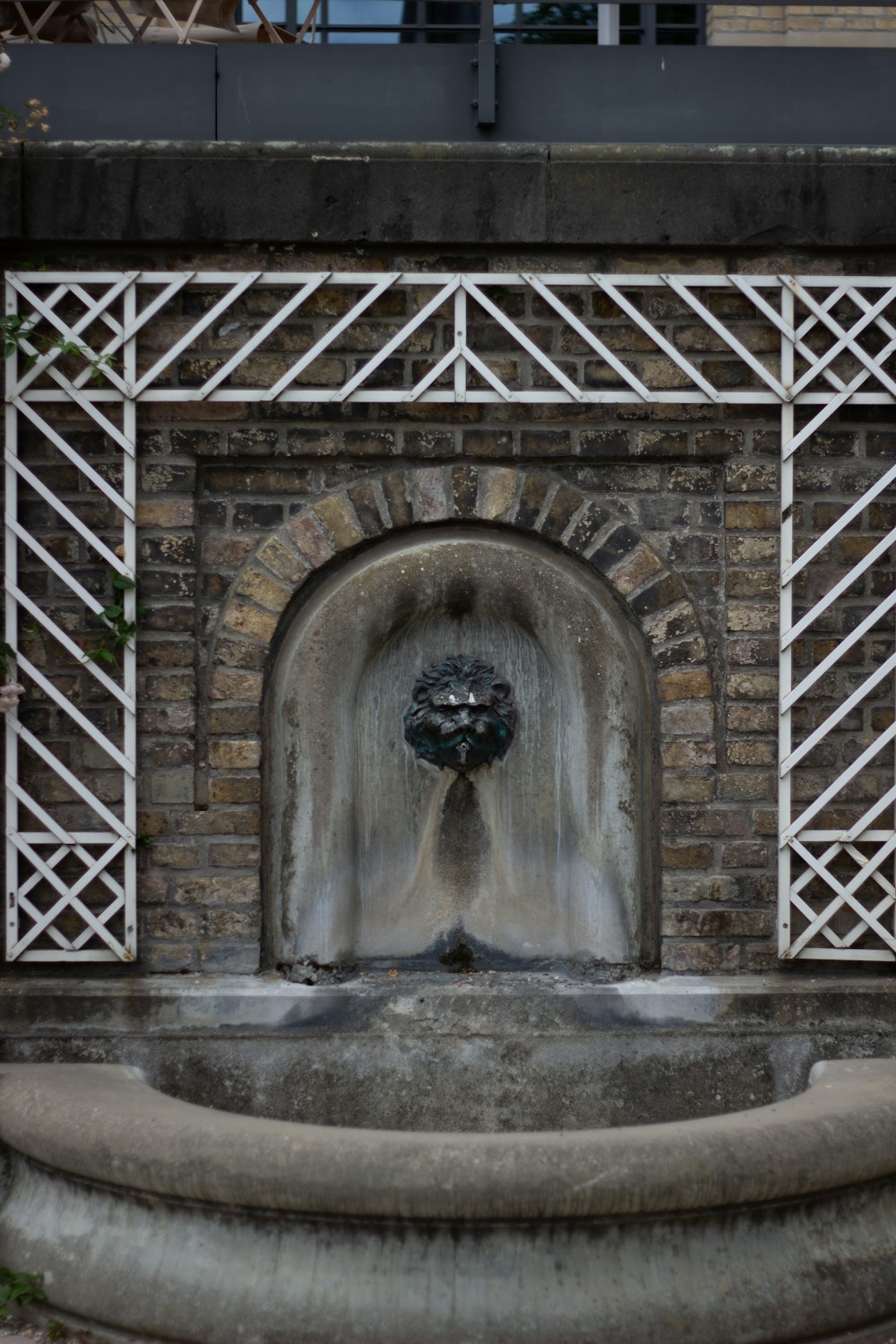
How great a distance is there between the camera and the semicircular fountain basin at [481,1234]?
263cm

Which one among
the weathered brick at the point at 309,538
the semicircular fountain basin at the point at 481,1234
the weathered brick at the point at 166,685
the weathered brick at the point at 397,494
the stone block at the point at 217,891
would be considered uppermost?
the weathered brick at the point at 397,494

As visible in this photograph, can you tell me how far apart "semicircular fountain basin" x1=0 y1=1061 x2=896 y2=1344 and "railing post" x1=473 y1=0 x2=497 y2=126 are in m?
2.97

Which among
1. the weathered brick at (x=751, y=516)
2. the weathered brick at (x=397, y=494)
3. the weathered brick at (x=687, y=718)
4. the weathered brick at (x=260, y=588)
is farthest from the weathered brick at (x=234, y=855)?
the weathered brick at (x=751, y=516)

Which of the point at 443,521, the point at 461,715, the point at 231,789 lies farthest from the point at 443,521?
the point at 231,789

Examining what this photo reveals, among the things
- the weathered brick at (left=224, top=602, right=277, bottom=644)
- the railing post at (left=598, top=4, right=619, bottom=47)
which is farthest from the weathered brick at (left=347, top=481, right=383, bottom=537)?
the railing post at (left=598, top=4, right=619, bottom=47)

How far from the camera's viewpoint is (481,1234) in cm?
268

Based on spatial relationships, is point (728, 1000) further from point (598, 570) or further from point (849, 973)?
point (598, 570)

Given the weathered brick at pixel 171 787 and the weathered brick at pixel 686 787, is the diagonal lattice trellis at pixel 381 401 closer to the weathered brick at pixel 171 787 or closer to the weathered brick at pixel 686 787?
the weathered brick at pixel 171 787

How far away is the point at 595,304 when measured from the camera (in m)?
3.75

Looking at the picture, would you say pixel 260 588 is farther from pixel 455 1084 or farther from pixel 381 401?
pixel 455 1084

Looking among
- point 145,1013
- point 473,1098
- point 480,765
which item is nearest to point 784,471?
point 480,765

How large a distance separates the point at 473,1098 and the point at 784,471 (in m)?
A: 2.14

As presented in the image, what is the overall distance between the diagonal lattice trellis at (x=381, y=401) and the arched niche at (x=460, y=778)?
48 centimetres

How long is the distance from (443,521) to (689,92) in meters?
1.58
